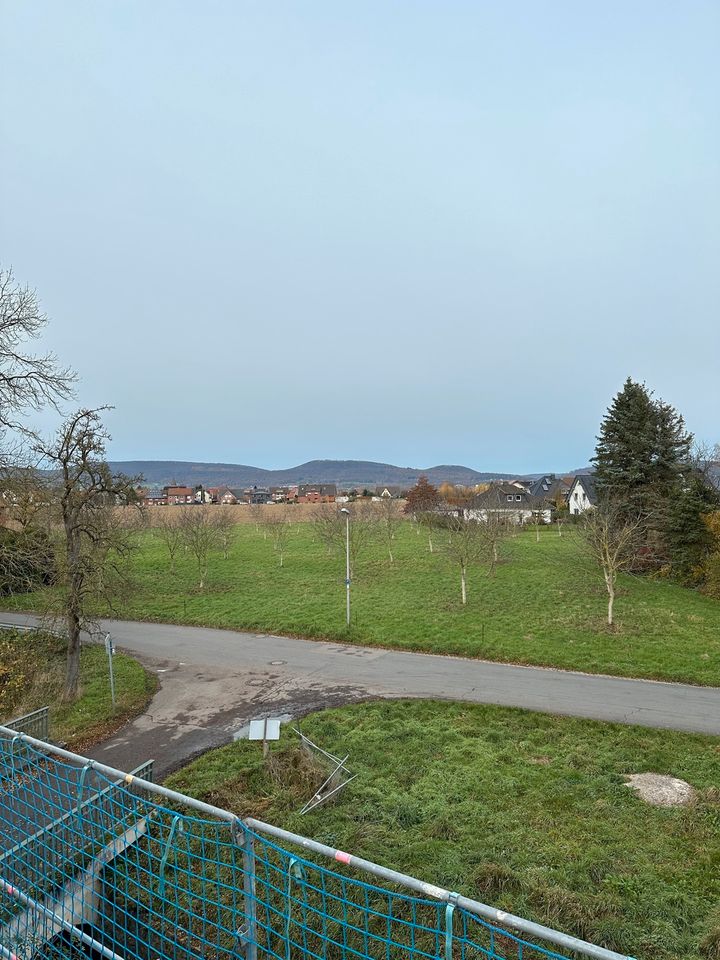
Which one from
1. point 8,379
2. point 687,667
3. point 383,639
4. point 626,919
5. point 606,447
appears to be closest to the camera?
point 626,919

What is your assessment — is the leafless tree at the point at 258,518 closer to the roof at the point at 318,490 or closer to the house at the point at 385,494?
the house at the point at 385,494

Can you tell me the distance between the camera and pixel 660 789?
813 centimetres

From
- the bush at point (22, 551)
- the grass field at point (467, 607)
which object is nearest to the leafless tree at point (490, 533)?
the grass field at point (467, 607)

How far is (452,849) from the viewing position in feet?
21.6

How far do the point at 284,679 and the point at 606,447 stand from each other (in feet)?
79.3

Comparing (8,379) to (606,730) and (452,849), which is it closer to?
(452,849)

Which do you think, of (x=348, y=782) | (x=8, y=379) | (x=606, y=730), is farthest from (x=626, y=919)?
(x=8, y=379)

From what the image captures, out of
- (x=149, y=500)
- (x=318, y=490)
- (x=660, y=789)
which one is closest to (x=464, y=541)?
(x=660, y=789)

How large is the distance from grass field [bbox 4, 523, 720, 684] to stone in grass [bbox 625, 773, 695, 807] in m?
5.38

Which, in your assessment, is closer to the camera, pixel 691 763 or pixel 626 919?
pixel 626 919

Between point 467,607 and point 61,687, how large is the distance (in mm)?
13565

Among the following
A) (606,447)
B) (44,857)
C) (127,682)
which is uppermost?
(606,447)

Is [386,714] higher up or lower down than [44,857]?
lower down

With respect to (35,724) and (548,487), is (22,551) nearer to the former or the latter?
(35,724)
